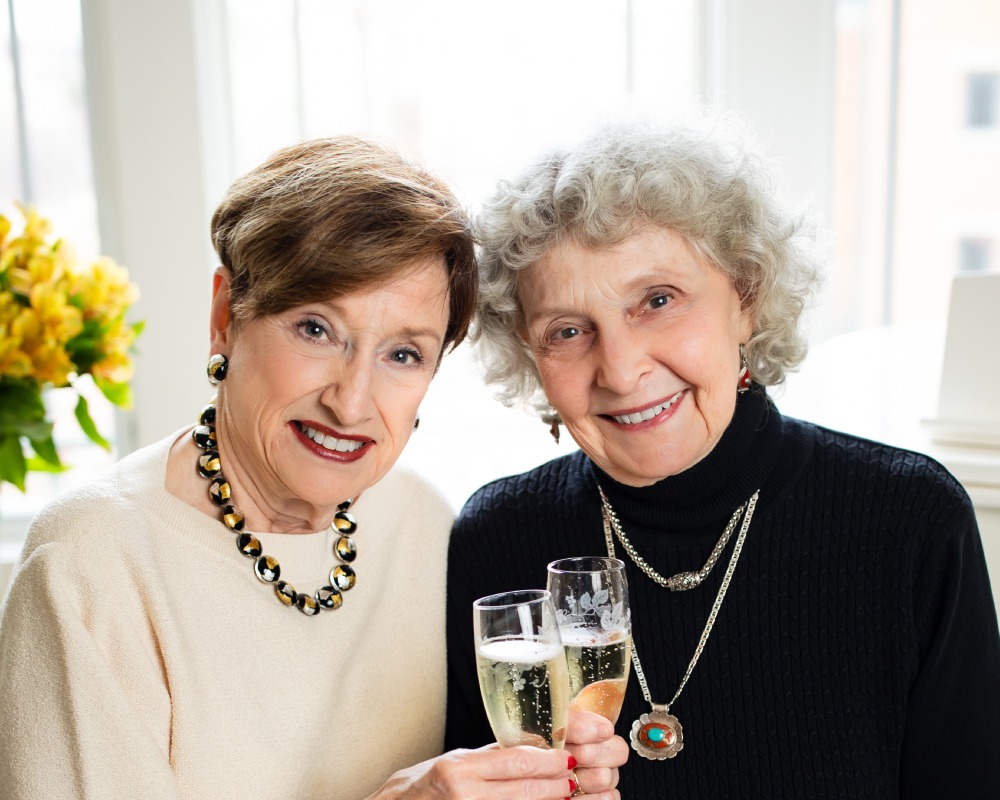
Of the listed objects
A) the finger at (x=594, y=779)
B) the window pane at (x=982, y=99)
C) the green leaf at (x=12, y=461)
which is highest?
the window pane at (x=982, y=99)

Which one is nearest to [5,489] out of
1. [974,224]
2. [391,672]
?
[391,672]

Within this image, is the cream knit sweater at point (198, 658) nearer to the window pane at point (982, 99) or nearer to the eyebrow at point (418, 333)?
the eyebrow at point (418, 333)

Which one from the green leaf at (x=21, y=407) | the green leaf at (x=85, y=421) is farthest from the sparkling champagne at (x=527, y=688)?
the green leaf at (x=85, y=421)

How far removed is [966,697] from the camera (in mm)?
1685

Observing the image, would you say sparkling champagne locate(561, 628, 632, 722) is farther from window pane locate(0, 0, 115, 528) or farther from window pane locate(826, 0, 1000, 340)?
window pane locate(826, 0, 1000, 340)

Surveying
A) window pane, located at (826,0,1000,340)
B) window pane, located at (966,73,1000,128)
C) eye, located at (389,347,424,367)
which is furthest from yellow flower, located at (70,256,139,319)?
window pane, located at (966,73,1000,128)

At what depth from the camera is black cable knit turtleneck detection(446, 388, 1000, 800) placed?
66.5 inches

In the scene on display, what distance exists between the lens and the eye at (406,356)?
64.9 inches

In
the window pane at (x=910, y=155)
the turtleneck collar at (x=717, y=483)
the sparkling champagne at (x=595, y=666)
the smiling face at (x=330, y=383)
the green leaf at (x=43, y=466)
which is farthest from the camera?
the window pane at (x=910, y=155)

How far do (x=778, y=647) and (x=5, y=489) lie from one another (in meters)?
2.55

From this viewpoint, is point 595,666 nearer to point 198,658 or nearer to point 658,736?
point 658,736

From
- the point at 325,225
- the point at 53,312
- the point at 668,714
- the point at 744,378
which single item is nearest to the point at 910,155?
the point at 744,378

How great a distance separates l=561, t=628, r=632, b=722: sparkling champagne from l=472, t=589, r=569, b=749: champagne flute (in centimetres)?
7

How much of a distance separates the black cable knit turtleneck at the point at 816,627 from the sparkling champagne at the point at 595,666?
1.34ft
